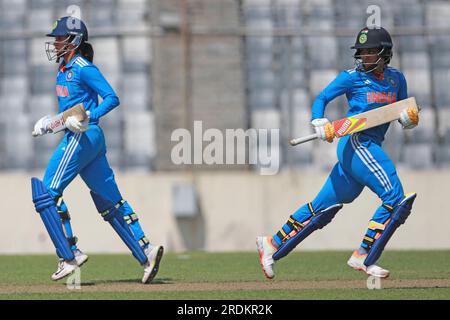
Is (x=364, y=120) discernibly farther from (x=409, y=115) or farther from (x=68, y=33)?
(x=68, y=33)

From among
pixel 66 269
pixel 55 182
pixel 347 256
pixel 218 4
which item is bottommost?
pixel 347 256

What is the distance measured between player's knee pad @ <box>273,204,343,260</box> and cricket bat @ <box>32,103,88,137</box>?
6.09 ft

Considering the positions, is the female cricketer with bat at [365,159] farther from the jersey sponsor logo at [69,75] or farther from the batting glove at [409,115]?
the jersey sponsor logo at [69,75]

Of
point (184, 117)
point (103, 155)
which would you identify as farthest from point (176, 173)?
point (103, 155)

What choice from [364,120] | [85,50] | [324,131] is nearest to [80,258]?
[85,50]

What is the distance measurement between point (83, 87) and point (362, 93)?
85.7 inches

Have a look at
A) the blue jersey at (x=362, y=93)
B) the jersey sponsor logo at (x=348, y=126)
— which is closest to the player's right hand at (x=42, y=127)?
the blue jersey at (x=362, y=93)

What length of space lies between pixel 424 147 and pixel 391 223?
716 cm

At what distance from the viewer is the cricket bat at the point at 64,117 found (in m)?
8.71

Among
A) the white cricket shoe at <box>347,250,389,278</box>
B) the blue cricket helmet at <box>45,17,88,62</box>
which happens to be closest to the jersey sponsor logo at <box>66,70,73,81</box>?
the blue cricket helmet at <box>45,17,88,62</box>

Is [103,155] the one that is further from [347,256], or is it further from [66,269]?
[347,256]

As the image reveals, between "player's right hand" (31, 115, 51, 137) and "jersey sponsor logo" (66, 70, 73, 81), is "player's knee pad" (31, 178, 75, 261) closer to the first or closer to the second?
"player's right hand" (31, 115, 51, 137)

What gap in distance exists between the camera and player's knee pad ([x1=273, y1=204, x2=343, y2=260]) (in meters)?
8.88
